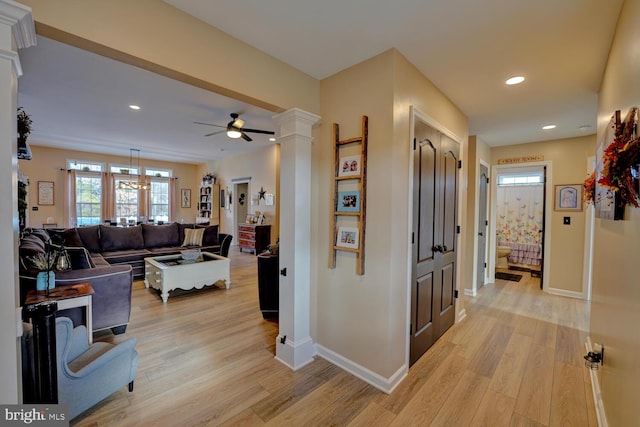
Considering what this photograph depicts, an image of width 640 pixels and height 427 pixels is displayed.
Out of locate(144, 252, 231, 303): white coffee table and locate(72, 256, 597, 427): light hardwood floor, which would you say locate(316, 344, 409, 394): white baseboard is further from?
locate(144, 252, 231, 303): white coffee table

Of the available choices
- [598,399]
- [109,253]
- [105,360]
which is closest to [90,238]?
[109,253]

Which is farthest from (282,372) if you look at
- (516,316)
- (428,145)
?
(516,316)

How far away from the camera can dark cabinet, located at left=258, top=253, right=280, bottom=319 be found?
10.4ft

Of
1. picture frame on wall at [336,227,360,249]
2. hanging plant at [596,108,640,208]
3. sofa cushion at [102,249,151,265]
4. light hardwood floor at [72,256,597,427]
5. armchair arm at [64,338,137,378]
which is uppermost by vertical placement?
hanging plant at [596,108,640,208]

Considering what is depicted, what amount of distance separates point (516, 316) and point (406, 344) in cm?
216

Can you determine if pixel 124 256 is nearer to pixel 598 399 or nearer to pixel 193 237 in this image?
pixel 193 237

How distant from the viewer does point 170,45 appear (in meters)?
1.57

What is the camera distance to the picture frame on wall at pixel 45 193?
22.3ft

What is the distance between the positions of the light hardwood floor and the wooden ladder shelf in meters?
0.95

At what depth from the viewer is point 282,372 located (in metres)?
2.18

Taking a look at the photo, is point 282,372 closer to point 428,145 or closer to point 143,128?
point 428,145

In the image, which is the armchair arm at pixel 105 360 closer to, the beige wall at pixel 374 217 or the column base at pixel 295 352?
the column base at pixel 295 352

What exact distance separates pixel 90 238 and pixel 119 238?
420mm

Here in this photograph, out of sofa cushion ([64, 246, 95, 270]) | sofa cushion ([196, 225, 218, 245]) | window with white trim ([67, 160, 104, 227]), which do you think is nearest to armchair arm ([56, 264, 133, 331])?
sofa cushion ([64, 246, 95, 270])
